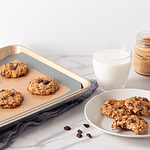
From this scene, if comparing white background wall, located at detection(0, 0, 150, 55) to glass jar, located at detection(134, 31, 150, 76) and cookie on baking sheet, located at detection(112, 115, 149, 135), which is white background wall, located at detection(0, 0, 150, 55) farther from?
cookie on baking sheet, located at detection(112, 115, 149, 135)

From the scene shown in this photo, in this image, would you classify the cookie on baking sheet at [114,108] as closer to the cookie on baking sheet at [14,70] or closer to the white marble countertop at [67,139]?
the white marble countertop at [67,139]

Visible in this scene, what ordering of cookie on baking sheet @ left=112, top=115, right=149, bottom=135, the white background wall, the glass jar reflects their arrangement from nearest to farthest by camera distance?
cookie on baking sheet @ left=112, top=115, right=149, bottom=135
the glass jar
the white background wall

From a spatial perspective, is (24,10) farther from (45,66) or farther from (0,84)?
(0,84)

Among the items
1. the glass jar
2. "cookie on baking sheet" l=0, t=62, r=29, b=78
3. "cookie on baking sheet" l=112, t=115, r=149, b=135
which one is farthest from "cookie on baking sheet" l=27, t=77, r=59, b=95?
the glass jar

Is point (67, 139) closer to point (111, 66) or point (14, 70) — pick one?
point (111, 66)

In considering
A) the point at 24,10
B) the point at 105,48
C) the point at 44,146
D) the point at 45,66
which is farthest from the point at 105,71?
the point at 24,10

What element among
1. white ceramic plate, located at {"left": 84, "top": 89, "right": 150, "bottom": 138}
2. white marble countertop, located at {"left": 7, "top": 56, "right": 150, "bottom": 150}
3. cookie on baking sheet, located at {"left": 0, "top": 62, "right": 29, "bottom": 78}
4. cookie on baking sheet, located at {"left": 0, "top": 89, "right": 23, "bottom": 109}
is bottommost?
white marble countertop, located at {"left": 7, "top": 56, "right": 150, "bottom": 150}
